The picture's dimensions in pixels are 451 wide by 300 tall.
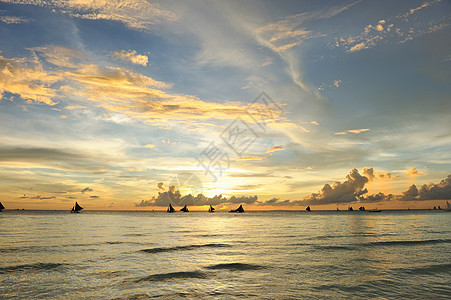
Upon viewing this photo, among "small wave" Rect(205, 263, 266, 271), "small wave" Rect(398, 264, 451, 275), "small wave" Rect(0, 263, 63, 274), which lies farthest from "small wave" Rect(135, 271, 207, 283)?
"small wave" Rect(398, 264, 451, 275)

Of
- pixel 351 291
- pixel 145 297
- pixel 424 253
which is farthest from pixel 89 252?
pixel 424 253

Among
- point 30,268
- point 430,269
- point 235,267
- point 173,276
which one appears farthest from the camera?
point 235,267

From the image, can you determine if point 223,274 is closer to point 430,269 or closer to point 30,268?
point 30,268

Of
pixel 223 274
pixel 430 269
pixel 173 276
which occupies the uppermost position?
pixel 173 276

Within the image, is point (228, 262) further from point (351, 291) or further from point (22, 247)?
point (22, 247)

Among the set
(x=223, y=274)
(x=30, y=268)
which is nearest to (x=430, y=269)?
(x=223, y=274)

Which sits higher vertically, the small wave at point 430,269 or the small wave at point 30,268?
the small wave at point 30,268

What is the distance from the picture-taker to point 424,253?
32938 mm

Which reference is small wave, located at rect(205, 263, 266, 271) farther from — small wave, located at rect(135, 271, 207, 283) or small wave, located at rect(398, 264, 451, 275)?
small wave, located at rect(398, 264, 451, 275)

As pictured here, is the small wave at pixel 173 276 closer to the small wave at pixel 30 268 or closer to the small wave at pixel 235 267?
the small wave at pixel 235 267

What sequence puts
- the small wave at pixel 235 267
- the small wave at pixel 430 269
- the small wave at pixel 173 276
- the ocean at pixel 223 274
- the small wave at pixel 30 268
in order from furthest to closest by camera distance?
the small wave at pixel 235 267 < the small wave at pixel 430 269 < the small wave at pixel 30 268 < the small wave at pixel 173 276 < the ocean at pixel 223 274

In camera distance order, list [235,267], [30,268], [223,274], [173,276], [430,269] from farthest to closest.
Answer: [235,267], [430,269], [30,268], [223,274], [173,276]

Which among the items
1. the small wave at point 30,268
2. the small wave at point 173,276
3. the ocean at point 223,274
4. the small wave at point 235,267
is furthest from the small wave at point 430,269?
the small wave at point 30,268

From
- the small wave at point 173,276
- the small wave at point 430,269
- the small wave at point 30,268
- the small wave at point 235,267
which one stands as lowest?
the small wave at point 430,269
